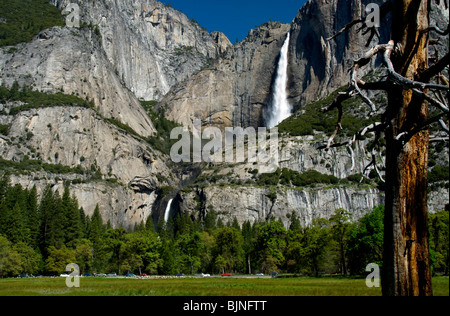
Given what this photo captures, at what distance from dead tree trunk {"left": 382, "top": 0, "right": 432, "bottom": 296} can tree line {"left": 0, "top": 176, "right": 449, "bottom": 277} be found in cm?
4385

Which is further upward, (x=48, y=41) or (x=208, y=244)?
(x=48, y=41)

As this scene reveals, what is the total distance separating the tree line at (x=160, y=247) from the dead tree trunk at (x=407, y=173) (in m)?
43.9

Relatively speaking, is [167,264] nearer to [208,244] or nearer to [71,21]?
[208,244]

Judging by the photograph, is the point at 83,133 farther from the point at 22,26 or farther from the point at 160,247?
the point at 160,247

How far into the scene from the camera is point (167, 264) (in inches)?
3145

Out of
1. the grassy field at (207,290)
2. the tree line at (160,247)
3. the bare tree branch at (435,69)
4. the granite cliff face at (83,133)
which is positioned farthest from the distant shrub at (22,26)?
the bare tree branch at (435,69)

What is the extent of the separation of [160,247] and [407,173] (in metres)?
76.9

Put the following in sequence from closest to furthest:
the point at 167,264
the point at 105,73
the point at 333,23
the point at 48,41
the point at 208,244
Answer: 1. the point at 167,264
2. the point at 208,244
3. the point at 48,41
4. the point at 105,73
5. the point at 333,23

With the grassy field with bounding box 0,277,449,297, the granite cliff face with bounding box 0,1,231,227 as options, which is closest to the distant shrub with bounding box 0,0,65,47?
the granite cliff face with bounding box 0,1,231,227

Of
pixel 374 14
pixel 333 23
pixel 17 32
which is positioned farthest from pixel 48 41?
pixel 374 14

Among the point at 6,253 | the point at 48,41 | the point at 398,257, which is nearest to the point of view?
the point at 398,257
